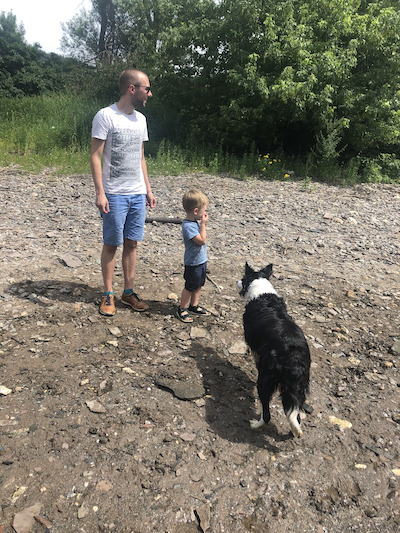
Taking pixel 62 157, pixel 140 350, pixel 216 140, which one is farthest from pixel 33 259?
pixel 216 140

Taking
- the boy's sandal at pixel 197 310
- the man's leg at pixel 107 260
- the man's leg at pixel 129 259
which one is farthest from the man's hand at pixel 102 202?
the boy's sandal at pixel 197 310

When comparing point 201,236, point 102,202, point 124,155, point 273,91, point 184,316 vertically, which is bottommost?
point 184,316

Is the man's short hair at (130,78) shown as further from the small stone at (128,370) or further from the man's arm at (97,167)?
the small stone at (128,370)

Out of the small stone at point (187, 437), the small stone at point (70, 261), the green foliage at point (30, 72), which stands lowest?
the small stone at point (187, 437)

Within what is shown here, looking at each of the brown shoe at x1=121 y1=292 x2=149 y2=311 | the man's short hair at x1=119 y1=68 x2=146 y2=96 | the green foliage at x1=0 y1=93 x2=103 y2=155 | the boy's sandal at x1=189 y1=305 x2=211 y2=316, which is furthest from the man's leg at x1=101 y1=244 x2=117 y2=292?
the green foliage at x1=0 y1=93 x2=103 y2=155

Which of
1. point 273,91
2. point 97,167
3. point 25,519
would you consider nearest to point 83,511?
point 25,519

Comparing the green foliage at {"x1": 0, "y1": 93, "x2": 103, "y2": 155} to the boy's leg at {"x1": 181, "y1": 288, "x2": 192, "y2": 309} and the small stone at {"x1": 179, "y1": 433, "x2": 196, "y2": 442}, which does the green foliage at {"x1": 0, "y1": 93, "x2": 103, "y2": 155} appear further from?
the small stone at {"x1": 179, "y1": 433, "x2": 196, "y2": 442}

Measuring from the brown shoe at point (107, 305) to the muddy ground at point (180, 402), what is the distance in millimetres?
91

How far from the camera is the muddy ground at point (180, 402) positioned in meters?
2.27

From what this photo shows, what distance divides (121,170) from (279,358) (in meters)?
2.30

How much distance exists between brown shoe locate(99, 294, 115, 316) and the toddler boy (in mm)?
724

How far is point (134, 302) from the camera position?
14.3 ft

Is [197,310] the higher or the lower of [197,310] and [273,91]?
the lower

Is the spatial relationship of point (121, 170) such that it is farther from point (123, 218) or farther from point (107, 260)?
point (107, 260)
